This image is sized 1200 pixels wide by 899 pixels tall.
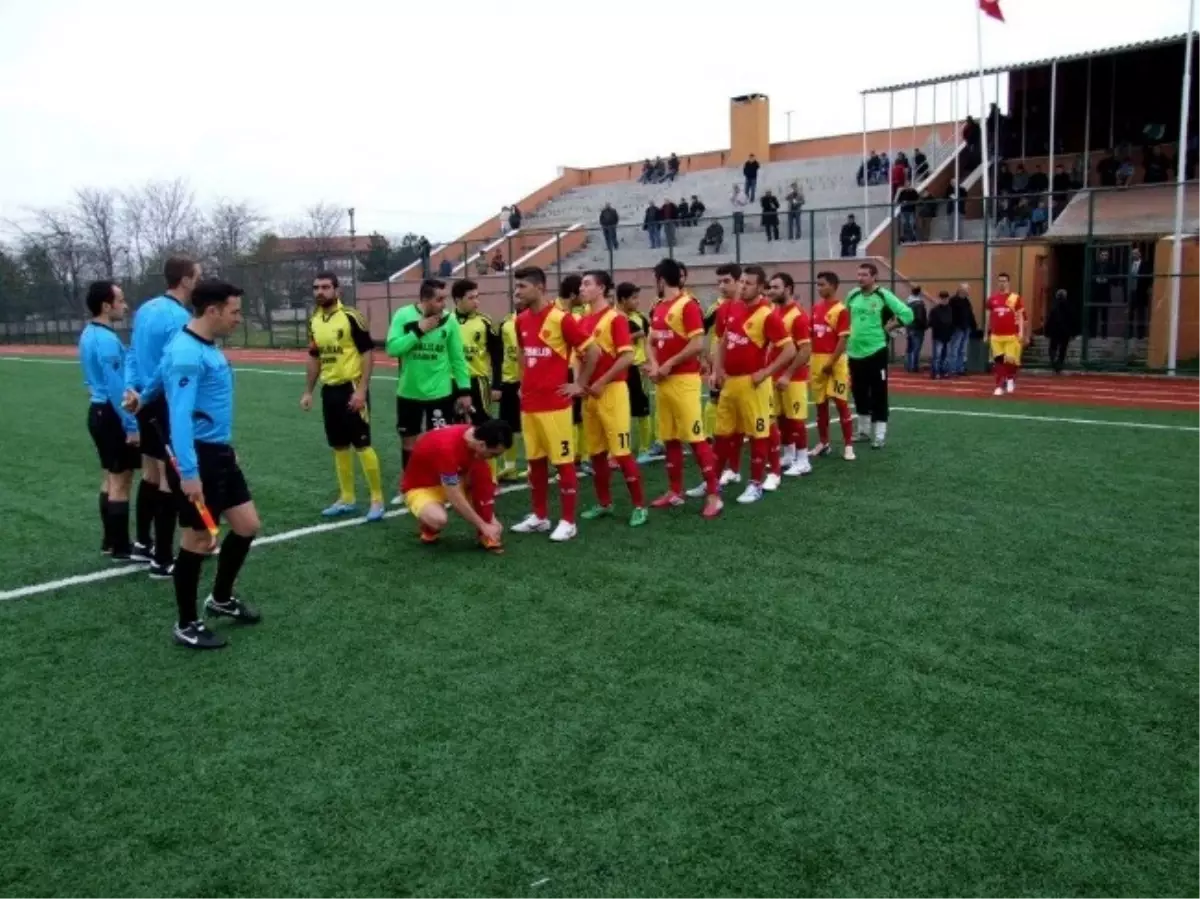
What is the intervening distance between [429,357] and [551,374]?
144 centimetres

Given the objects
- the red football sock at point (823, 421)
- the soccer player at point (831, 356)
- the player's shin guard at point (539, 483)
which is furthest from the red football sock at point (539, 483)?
the red football sock at point (823, 421)

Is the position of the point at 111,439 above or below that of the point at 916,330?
below

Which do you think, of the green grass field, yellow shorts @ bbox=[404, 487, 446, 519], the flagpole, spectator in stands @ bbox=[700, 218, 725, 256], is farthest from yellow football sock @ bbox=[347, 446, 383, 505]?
spectator in stands @ bbox=[700, 218, 725, 256]

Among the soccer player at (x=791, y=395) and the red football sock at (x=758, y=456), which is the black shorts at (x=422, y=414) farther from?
the soccer player at (x=791, y=395)

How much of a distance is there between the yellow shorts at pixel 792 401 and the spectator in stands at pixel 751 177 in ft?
86.3

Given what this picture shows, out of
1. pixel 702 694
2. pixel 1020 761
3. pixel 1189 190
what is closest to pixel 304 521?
pixel 702 694

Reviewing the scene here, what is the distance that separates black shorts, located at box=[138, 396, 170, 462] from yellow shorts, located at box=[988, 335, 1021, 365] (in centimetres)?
1357

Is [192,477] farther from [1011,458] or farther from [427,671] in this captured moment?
[1011,458]

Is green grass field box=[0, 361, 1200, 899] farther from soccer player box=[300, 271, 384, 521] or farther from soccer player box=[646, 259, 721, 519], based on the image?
soccer player box=[300, 271, 384, 521]

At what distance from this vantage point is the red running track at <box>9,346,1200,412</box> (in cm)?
1473

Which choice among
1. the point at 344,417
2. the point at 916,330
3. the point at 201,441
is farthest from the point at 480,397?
the point at 916,330

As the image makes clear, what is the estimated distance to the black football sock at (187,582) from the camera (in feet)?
17.2

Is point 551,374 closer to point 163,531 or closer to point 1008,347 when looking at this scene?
point 163,531

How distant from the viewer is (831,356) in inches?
406
